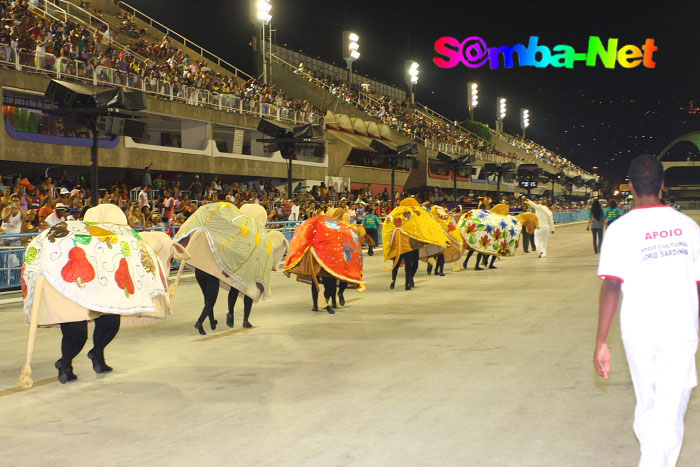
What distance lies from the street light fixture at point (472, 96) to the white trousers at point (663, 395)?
106 meters

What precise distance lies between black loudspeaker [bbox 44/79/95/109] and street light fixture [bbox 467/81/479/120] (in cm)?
9411

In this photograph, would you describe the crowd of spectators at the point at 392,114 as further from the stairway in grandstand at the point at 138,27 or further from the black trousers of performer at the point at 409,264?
the black trousers of performer at the point at 409,264

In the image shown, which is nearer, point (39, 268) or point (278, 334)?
point (39, 268)

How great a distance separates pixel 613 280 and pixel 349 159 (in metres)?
47.0

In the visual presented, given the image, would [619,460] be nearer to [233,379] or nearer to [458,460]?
[458,460]

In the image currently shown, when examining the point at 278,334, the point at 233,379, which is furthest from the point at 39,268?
the point at 278,334

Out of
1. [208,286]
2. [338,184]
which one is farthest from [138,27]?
[208,286]

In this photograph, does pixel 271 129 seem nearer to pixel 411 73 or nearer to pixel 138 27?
pixel 138 27

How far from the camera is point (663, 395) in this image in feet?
12.4

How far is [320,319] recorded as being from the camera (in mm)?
11438

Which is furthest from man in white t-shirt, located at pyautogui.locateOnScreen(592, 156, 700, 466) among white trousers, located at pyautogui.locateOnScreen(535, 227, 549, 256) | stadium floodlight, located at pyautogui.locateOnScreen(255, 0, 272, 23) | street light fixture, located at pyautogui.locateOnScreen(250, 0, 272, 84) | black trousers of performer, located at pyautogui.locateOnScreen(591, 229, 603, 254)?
stadium floodlight, located at pyautogui.locateOnScreen(255, 0, 272, 23)

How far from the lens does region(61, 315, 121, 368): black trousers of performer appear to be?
23.4 ft

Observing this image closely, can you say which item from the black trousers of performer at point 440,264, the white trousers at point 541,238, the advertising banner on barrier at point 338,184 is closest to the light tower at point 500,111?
the advertising banner on barrier at point 338,184

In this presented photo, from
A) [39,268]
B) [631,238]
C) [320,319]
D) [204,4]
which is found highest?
[204,4]
